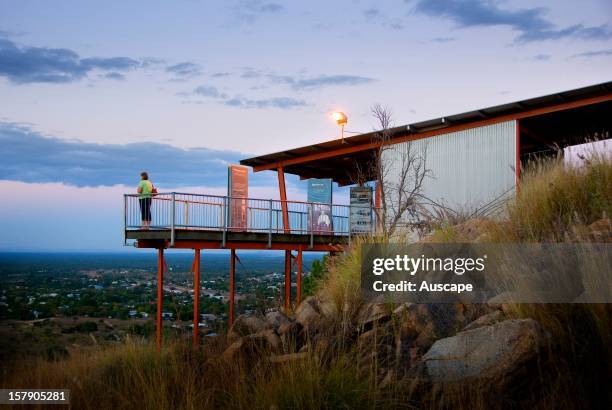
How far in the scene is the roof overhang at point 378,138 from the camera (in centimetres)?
1578

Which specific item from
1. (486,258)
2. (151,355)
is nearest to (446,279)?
(486,258)

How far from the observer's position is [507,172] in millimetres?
17031

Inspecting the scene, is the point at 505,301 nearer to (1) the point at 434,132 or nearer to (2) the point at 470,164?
(2) the point at 470,164

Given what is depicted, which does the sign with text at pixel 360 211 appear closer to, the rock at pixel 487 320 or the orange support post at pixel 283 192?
the orange support post at pixel 283 192

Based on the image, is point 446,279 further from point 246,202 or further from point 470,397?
point 246,202

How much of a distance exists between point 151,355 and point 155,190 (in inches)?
383

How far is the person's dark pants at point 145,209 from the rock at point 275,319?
806cm

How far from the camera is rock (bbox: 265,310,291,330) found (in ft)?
27.7

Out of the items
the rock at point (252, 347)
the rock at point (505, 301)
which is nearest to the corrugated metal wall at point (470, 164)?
the rock at point (505, 301)

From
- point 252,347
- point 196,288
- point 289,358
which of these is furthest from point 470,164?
point 289,358

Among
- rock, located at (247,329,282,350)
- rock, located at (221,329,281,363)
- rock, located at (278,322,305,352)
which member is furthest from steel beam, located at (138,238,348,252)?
rock, located at (221,329,281,363)

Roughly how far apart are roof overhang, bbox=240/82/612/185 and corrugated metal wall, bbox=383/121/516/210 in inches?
10.6

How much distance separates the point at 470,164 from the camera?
17969mm
